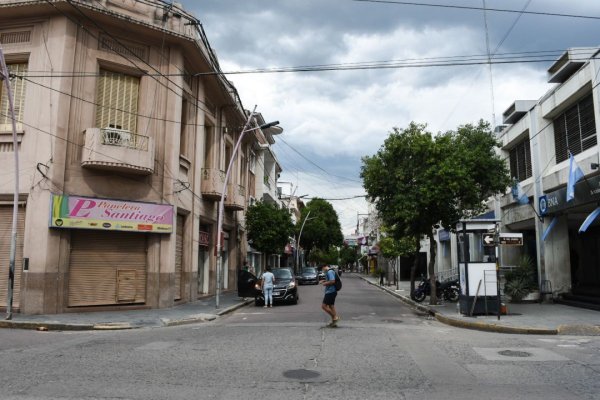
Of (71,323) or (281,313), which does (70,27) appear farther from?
(281,313)

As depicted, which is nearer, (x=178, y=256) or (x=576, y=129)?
(x=576, y=129)

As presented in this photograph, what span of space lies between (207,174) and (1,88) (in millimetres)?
8719

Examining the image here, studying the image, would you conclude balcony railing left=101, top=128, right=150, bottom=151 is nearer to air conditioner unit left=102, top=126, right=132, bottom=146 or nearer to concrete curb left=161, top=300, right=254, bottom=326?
air conditioner unit left=102, top=126, right=132, bottom=146

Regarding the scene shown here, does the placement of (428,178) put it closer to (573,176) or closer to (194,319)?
(573,176)

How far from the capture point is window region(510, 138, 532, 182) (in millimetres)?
23359

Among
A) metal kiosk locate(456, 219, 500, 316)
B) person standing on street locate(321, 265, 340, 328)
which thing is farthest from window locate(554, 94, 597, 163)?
person standing on street locate(321, 265, 340, 328)

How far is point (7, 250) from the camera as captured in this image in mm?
16375

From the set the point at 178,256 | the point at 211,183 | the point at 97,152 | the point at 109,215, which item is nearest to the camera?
the point at 97,152

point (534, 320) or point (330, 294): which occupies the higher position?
point (330, 294)

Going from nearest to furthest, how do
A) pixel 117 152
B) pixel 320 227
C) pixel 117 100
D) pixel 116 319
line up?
pixel 116 319 → pixel 117 152 → pixel 117 100 → pixel 320 227

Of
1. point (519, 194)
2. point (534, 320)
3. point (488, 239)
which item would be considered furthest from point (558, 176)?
point (534, 320)

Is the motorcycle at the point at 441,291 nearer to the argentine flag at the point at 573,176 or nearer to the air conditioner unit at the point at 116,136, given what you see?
the argentine flag at the point at 573,176

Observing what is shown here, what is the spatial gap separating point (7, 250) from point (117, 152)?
4.72 m

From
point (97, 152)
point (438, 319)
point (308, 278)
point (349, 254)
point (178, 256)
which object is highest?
point (97, 152)
